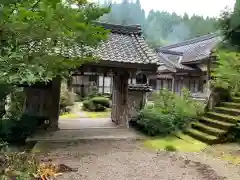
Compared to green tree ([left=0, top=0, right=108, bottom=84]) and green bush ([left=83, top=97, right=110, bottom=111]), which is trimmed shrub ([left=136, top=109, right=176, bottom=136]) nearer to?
green tree ([left=0, top=0, right=108, bottom=84])

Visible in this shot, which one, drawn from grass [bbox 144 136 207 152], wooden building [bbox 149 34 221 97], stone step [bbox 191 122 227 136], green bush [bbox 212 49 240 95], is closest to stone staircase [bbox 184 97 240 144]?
stone step [bbox 191 122 227 136]

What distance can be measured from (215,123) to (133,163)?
3.95 m

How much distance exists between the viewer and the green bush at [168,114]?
873 centimetres

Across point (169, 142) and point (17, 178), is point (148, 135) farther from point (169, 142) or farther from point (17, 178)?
point (17, 178)

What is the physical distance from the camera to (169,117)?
8.85m

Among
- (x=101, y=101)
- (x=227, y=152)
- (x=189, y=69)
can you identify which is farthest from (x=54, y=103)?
(x=189, y=69)

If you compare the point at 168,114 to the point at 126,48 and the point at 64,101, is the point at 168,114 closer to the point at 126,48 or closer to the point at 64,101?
the point at 126,48

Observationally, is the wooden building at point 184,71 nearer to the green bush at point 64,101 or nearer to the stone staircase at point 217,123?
the green bush at point 64,101

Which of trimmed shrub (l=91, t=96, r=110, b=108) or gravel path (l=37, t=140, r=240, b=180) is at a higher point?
trimmed shrub (l=91, t=96, r=110, b=108)

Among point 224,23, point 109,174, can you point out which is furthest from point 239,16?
point 109,174

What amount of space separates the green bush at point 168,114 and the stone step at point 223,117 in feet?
1.30

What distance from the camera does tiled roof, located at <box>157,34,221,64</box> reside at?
18.9 meters

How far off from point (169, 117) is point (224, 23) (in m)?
7.42

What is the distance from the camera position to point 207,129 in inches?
332
